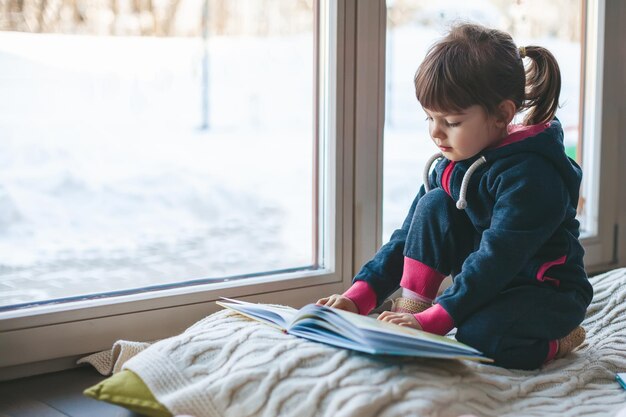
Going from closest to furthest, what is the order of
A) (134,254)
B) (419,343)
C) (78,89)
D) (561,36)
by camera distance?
(419,343)
(78,89)
(134,254)
(561,36)

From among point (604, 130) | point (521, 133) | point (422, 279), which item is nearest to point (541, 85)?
point (521, 133)

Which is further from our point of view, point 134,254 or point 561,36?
point 561,36

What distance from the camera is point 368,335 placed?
3.57 feet

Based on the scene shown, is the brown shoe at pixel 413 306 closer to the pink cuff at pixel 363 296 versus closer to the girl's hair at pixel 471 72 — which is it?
the pink cuff at pixel 363 296

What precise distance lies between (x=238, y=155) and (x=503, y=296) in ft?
2.33

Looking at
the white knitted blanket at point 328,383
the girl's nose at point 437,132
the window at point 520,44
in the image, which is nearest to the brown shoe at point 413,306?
the white knitted blanket at point 328,383

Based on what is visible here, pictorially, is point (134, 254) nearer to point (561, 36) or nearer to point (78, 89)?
point (78, 89)

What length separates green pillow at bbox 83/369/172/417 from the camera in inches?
42.9

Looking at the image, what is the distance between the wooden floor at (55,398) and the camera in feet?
3.99

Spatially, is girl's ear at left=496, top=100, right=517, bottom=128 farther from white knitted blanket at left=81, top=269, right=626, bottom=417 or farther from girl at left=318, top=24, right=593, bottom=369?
white knitted blanket at left=81, top=269, right=626, bottom=417

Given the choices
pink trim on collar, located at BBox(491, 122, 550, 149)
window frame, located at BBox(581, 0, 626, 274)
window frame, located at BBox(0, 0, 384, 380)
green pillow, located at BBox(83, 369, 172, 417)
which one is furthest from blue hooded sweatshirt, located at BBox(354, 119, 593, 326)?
window frame, located at BBox(581, 0, 626, 274)

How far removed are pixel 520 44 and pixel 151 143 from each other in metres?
1.00

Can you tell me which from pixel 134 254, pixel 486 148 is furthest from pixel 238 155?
pixel 486 148

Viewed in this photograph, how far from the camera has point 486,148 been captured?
1338 mm
